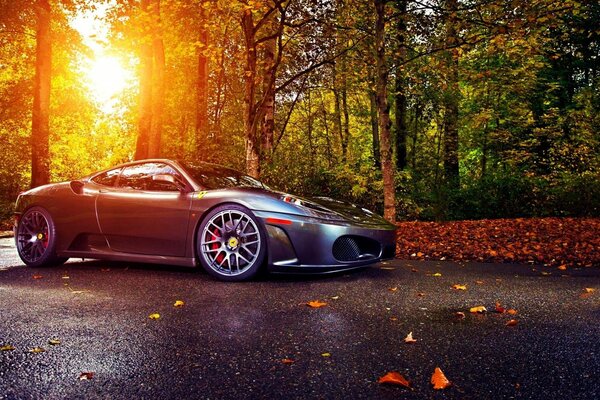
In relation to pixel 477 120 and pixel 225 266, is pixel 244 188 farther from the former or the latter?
pixel 477 120

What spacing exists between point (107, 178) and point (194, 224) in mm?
1567

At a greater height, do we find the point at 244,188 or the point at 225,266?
the point at 244,188

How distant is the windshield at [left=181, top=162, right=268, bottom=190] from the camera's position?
5.48m

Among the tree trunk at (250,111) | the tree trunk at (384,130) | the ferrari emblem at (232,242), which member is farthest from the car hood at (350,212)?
the tree trunk at (250,111)

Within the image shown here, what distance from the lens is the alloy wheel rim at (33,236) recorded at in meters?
6.07

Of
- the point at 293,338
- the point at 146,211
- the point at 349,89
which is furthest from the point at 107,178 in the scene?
the point at 349,89

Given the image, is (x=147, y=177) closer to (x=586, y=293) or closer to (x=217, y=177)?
(x=217, y=177)

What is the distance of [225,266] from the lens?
16.6ft

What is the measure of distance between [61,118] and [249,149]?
20.7 m

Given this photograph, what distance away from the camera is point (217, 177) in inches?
225

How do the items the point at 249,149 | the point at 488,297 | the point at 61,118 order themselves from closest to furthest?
the point at 488,297 → the point at 249,149 → the point at 61,118

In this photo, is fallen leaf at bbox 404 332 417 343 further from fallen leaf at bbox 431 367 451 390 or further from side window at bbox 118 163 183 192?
side window at bbox 118 163 183 192

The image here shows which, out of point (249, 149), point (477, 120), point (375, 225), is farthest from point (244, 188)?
point (477, 120)

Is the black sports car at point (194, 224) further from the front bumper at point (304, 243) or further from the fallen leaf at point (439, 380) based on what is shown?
the fallen leaf at point (439, 380)
